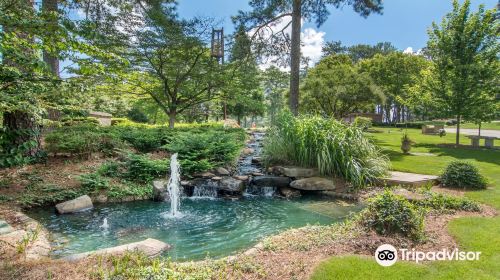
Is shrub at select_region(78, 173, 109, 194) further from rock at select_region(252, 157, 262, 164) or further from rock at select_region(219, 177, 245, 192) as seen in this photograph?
rock at select_region(252, 157, 262, 164)

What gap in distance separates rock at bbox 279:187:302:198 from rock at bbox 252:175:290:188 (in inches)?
5.0

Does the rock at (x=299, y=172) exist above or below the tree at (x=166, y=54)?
below

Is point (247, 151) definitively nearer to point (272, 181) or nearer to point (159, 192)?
point (272, 181)

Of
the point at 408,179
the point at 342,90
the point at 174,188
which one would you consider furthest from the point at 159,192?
the point at 342,90

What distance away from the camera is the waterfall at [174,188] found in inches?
239

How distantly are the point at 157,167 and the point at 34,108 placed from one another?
367 centimetres

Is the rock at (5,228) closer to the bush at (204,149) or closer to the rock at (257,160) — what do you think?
the bush at (204,149)

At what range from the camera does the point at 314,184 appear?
7367 millimetres

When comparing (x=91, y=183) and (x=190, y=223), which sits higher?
(x=91, y=183)

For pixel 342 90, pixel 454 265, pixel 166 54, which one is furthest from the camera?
pixel 342 90

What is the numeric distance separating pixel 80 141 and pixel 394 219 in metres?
7.12

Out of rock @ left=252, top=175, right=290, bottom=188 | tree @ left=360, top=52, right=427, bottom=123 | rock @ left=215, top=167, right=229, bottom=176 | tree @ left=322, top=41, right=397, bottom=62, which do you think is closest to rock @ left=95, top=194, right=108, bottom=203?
rock @ left=215, top=167, right=229, bottom=176

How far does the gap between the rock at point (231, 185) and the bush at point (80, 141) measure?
3.33 m

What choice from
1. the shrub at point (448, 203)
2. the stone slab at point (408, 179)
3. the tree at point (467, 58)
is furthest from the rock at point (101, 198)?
the tree at point (467, 58)
